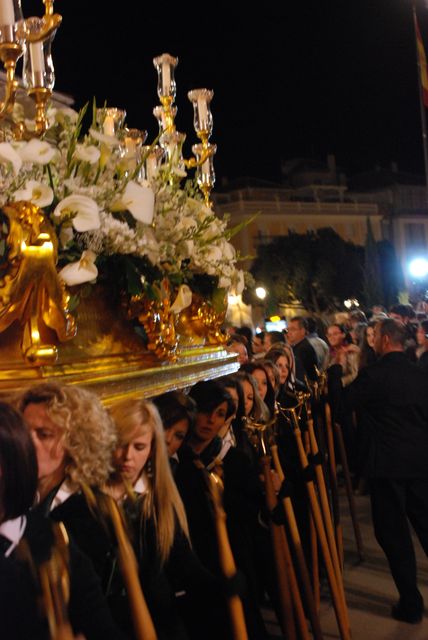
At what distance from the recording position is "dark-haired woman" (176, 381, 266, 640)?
2908mm

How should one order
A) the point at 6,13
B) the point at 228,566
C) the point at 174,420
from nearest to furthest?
the point at 228,566 < the point at 6,13 < the point at 174,420

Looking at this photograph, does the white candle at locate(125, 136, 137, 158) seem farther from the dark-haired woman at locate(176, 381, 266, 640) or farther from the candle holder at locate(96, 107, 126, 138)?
the dark-haired woman at locate(176, 381, 266, 640)

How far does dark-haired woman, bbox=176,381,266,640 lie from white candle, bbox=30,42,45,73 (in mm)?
1513

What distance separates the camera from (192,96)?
5.30 metres

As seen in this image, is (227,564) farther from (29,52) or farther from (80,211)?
(29,52)

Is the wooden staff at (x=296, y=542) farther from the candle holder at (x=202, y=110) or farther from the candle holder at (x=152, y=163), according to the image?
the candle holder at (x=202, y=110)

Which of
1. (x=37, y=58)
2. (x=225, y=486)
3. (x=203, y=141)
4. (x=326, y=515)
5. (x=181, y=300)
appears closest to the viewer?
(x=37, y=58)

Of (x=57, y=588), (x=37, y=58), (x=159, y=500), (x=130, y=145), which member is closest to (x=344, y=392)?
(x=130, y=145)

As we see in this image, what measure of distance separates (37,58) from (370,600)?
147 inches

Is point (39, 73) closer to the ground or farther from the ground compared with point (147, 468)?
farther from the ground

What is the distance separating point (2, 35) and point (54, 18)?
0.34 meters

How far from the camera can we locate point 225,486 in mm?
3326

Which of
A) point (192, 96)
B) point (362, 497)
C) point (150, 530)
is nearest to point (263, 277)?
point (362, 497)

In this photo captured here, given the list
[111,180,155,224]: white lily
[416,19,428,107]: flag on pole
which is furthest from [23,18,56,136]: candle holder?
[416,19,428,107]: flag on pole
